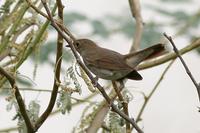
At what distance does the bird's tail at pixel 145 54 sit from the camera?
2.39 m

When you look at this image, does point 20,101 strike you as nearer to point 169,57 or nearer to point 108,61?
point 108,61

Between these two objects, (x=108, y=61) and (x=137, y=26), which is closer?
(x=108, y=61)

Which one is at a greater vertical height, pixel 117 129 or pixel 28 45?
pixel 28 45

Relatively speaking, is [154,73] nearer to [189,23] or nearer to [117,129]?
[189,23]

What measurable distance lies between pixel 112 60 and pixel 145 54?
13cm

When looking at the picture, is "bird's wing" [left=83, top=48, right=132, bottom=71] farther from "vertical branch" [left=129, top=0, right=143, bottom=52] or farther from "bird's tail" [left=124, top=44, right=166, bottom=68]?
"vertical branch" [left=129, top=0, right=143, bottom=52]

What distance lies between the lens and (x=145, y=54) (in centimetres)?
245

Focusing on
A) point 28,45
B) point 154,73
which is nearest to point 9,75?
point 28,45

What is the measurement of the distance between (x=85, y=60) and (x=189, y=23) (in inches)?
55.6

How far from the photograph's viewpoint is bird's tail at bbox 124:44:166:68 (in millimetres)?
2387

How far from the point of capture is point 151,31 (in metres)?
4.11

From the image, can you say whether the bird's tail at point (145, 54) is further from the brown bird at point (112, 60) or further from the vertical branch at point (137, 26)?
the vertical branch at point (137, 26)

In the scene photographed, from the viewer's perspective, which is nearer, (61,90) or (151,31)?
(61,90)

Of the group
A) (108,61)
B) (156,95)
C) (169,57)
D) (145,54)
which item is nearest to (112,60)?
(108,61)
